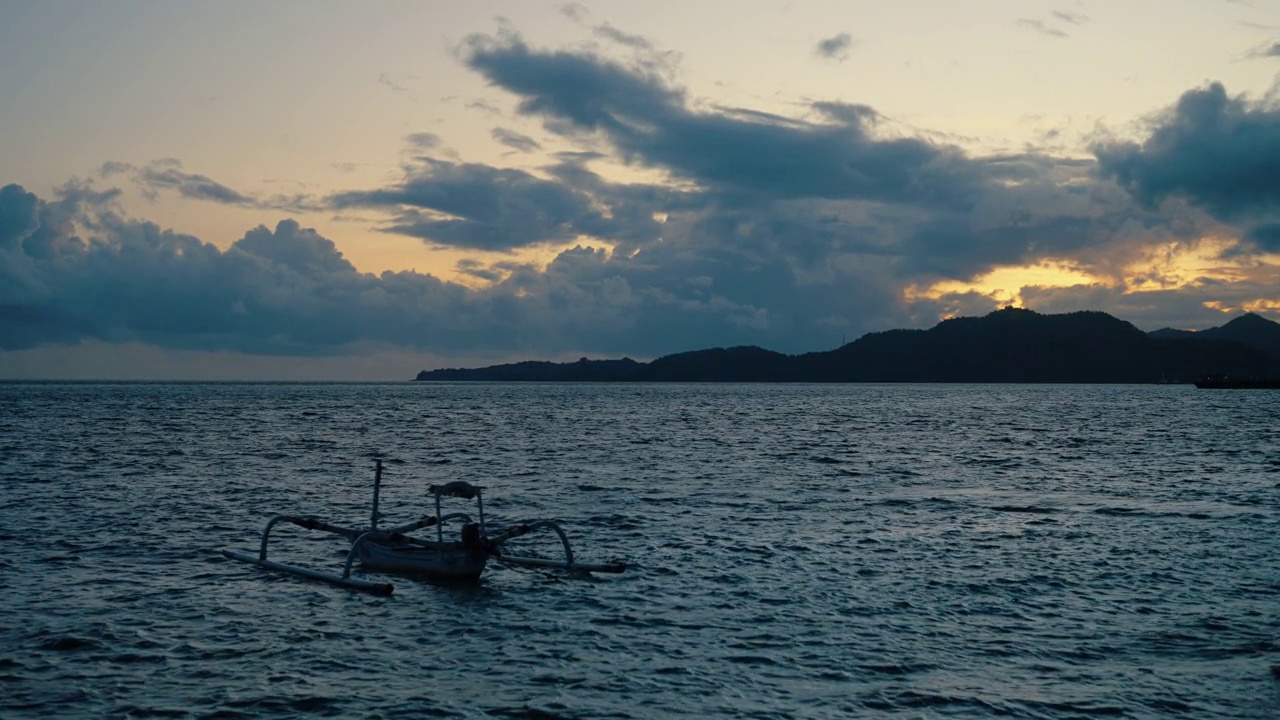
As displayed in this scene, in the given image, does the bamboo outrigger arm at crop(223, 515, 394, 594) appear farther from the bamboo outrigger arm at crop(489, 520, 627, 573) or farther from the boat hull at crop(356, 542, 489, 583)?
the bamboo outrigger arm at crop(489, 520, 627, 573)

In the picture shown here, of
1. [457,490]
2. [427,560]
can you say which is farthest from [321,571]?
[457,490]

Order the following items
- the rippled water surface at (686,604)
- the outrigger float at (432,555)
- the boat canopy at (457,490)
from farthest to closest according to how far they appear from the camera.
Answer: the boat canopy at (457,490) → the outrigger float at (432,555) → the rippled water surface at (686,604)

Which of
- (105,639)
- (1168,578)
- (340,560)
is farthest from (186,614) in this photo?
(1168,578)

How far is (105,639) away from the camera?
2192cm

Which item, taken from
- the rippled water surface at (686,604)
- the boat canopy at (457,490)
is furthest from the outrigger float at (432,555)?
the rippled water surface at (686,604)

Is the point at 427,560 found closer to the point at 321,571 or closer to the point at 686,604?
the point at 321,571

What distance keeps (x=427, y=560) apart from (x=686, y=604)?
27.8 feet

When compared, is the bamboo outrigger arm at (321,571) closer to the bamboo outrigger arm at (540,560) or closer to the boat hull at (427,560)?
the boat hull at (427,560)

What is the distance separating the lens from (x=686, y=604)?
83.8 ft

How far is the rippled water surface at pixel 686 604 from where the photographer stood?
60.8 feet

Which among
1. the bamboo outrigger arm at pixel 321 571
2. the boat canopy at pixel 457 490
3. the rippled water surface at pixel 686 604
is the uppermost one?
the boat canopy at pixel 457 490

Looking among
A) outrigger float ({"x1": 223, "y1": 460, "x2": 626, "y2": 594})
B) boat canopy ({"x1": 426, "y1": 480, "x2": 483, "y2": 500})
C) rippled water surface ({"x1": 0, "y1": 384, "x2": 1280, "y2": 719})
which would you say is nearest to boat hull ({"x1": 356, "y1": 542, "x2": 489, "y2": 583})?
outrigger float ({"x1": 223, "y1": 460, "x2": 626, "y2": 594})

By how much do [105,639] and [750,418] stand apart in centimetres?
13085

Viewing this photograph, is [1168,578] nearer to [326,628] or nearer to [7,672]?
[326,628]
